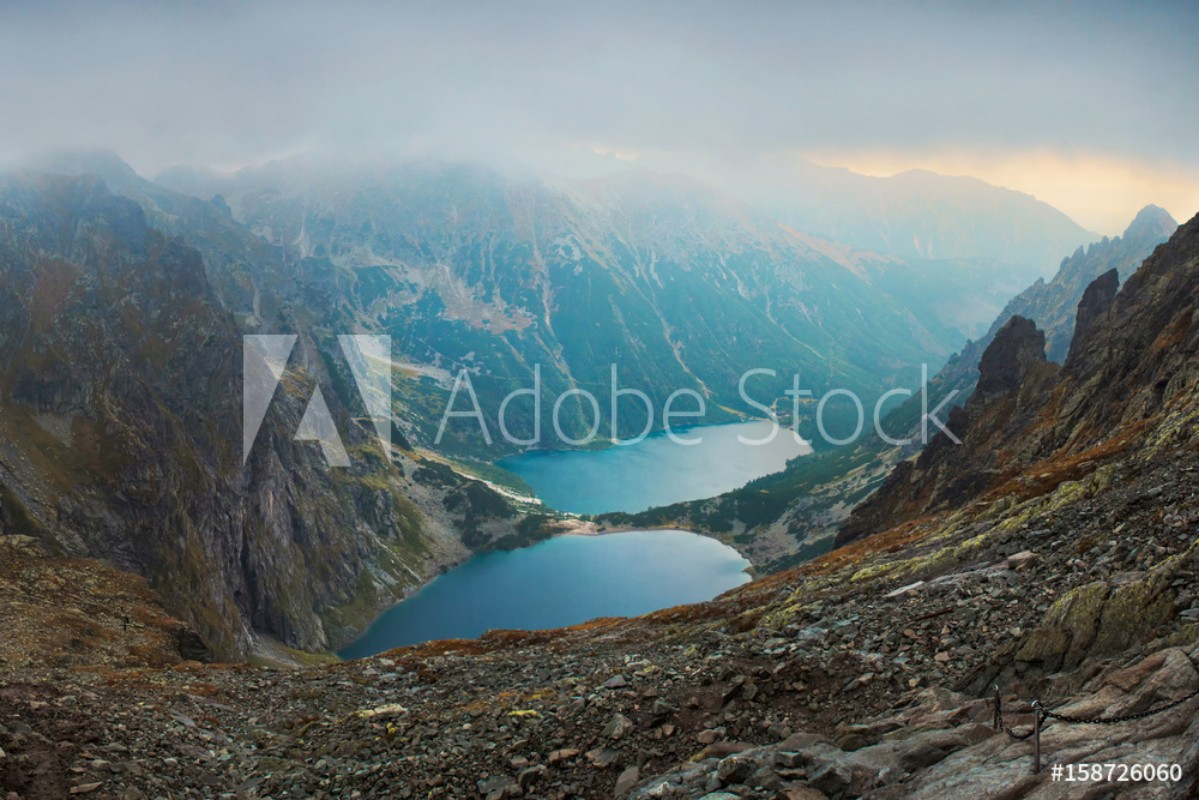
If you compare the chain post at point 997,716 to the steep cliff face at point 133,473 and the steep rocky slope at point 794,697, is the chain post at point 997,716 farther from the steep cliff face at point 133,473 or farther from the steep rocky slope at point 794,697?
the steep cliff face at point 133,473

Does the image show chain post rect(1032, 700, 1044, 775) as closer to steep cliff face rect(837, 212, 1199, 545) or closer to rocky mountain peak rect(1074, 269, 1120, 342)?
steep cliff face rect(837, 212, 1199, 545)

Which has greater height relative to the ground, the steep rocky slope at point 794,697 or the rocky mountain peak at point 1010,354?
the rocky mountain peak at point 1010,354

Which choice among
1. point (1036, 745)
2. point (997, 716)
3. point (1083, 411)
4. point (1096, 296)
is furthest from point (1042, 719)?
point (1096, 296)

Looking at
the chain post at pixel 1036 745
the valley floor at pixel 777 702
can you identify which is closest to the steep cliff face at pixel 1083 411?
the valley floor at pixel 777 702

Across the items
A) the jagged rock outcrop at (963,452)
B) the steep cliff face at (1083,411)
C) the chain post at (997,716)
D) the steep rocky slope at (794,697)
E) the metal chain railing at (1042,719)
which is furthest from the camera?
the jagged rock outcrop at (963,452)

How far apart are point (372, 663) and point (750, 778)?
34154 mm

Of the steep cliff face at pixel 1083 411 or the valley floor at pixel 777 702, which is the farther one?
the steep cliff face at pixel 1083 411

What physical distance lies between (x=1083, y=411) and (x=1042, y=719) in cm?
7166

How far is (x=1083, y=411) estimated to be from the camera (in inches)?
2948

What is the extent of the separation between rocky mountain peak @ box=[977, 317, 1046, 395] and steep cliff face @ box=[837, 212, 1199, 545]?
1.27 meters

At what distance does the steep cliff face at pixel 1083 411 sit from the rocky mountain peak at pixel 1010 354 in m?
1.27

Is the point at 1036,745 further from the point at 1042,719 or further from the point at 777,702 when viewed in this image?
the point at 777,702

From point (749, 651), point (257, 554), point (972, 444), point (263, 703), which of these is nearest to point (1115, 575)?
A: point (749, 651)

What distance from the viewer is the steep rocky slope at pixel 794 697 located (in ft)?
52.9
